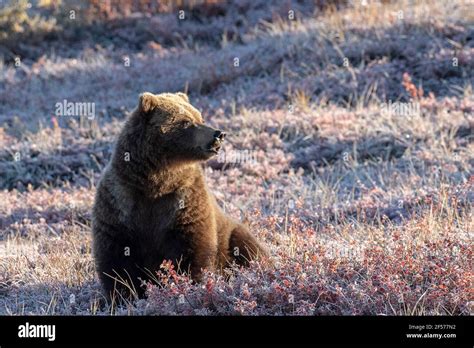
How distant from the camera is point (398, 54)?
606 inches

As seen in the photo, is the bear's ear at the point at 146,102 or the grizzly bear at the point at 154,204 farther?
the bear's ear at the point at 146,102

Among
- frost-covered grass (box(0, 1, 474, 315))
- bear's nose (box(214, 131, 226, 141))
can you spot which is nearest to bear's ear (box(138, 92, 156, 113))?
bear's nose (box(214, 131, 226, 141))

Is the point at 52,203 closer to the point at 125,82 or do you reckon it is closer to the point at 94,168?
the point at 94,168

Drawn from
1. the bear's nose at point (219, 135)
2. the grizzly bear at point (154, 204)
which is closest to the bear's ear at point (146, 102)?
the grizzly bear at point (154, 204)

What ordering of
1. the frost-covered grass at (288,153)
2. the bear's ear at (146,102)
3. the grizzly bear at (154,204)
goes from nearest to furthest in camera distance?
the frost-covered grass at (288,153) < the grizzly bear at (154,204) < the bear's ear at (146,102)

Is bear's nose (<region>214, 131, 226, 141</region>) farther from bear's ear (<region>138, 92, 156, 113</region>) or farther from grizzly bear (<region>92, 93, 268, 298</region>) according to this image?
bear's ear (<region>138, 92, 156, 113</region>)

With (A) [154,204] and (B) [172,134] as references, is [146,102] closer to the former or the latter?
(B) [172,134]

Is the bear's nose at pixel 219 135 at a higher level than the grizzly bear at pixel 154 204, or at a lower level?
higher

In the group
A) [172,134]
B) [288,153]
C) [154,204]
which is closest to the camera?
[154,204]

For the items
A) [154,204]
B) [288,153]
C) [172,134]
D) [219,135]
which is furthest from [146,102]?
[288,153]

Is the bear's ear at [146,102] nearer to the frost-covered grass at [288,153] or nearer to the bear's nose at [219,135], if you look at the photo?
the bear's nose at [219,135]

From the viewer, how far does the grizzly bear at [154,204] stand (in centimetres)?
593

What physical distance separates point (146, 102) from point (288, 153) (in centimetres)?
642

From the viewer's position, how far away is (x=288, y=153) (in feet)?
40.5
